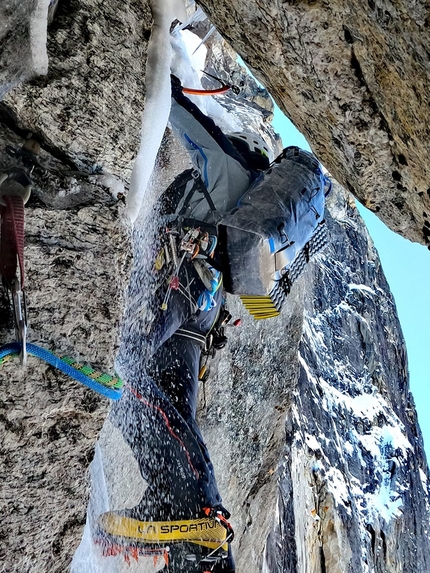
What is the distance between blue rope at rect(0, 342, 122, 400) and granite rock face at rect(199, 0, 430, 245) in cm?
141

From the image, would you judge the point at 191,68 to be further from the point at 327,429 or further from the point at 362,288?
the point at 362,288

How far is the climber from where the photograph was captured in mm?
3654

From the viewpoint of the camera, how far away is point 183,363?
14.4ft

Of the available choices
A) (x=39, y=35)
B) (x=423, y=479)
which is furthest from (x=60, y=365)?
(x=423, y=479)

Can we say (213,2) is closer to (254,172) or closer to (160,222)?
(254,172)

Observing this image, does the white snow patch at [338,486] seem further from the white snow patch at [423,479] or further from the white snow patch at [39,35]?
the white snow patch at [39,35]

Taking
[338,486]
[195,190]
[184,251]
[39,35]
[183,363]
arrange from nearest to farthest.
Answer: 1. [39,35]
2. [184,251]
3. [195,190]
4. [183,363]
5. [338,486]

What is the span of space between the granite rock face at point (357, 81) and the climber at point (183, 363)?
1162 millimetres

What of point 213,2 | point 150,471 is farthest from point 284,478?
point 213,2

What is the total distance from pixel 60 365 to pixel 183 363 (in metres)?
2.32

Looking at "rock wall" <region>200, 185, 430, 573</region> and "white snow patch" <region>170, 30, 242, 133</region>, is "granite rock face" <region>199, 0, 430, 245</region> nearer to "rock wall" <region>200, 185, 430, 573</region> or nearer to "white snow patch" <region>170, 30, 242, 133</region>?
"white snow patch" <region>170, 30, 242, 133</region>

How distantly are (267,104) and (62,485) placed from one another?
12436 mm

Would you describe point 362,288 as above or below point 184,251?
above

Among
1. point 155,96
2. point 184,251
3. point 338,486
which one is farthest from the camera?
point 338,486
